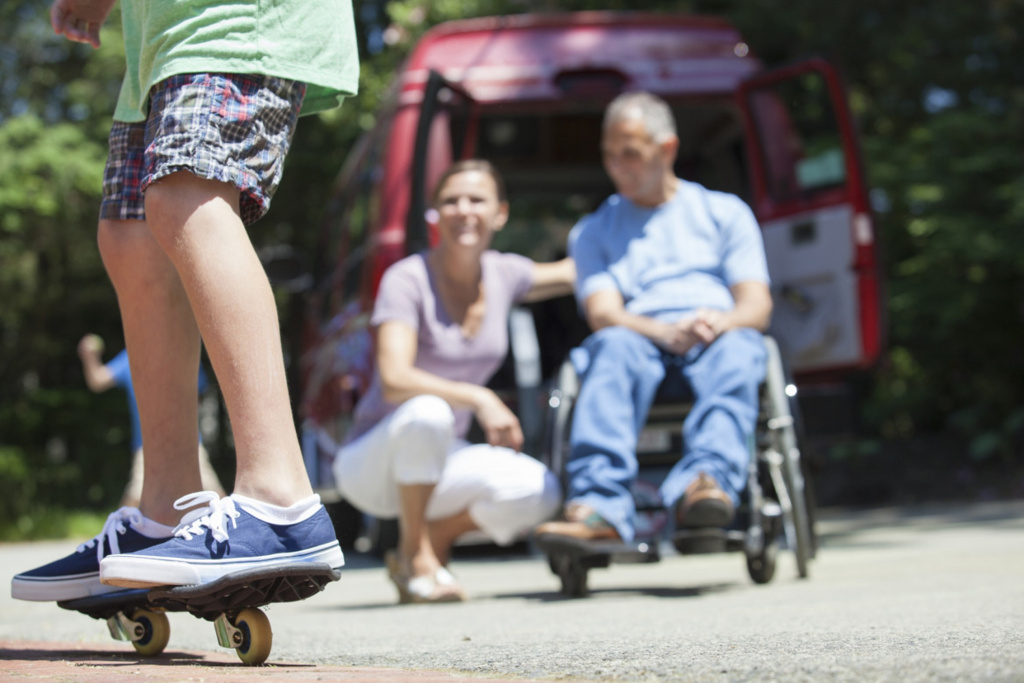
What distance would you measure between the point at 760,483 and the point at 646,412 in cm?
51

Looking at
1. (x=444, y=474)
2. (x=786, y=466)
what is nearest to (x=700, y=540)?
(x=786, y=466)

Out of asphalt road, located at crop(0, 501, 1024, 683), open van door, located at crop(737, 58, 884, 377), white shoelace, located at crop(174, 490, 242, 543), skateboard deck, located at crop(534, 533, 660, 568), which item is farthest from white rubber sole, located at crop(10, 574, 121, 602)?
open van door, located at crop(737, 58, 884, 377)

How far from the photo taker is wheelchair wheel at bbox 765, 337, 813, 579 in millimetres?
3799

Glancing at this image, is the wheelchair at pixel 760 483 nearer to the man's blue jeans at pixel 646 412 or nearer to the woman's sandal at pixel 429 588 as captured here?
the man's blue jeans at pixel 646 412

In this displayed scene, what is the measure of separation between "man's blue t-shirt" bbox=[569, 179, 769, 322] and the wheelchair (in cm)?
26

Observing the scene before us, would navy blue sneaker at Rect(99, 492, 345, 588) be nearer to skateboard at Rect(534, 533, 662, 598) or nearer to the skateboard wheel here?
skateboard at Rect(534, 533, 662, 598)

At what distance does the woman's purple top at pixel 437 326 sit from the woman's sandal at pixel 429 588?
54cm

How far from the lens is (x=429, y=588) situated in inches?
145

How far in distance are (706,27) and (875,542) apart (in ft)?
8.26

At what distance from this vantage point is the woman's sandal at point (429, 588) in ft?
12.0

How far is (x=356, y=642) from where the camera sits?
8.29 feet

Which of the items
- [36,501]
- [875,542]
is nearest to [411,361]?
[875,542]

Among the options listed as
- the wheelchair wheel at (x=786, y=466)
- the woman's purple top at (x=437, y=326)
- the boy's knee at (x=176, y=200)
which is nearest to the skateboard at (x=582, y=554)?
the wheelchair wheel at (x=786, y=466)

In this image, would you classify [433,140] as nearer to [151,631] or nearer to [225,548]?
[151,631]
